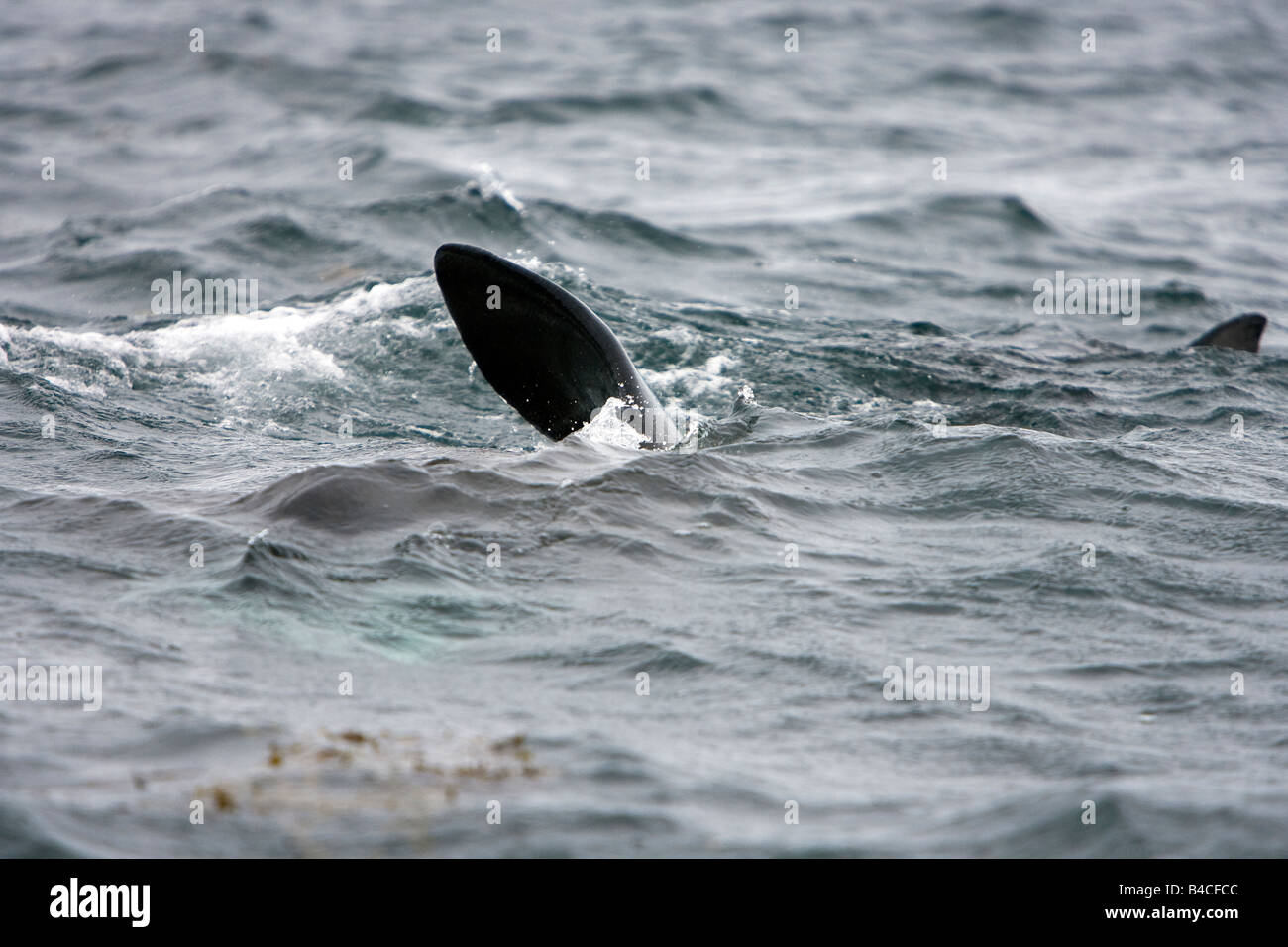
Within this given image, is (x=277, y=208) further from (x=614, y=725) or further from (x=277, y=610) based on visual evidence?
(x=614, y=725)

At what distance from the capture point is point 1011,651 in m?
4.67
